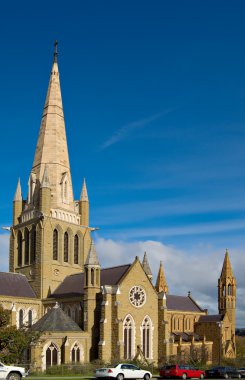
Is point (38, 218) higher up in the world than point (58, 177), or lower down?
lower down

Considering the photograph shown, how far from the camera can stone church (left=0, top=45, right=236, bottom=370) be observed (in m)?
65.9

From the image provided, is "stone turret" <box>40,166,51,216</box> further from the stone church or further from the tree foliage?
the tree foliage

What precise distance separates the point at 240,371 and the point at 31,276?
31581mm

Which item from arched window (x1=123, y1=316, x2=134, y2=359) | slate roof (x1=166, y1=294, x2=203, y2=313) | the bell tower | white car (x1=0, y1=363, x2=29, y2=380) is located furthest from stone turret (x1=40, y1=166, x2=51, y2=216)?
white car (x1=0, y1=363, x2=29, y2=380)

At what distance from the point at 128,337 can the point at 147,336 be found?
117 inches

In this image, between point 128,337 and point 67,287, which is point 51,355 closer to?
point 128,337

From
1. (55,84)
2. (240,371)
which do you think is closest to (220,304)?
(55,84)

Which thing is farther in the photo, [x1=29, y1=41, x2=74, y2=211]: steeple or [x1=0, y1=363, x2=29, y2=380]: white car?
A: [x1=29, y1=41, x2=74, y2=211]: steeple

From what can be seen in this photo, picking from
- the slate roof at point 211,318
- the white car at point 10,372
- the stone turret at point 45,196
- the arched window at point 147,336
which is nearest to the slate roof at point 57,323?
the arched window at point 147,336

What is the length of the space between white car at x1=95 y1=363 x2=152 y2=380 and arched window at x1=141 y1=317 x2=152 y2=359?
23.4 m

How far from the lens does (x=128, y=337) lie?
68.8 metres

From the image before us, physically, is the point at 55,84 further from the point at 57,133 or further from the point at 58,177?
the point at 58,177

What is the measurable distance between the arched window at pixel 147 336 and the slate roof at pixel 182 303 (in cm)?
3109

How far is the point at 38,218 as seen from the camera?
7944 cm
